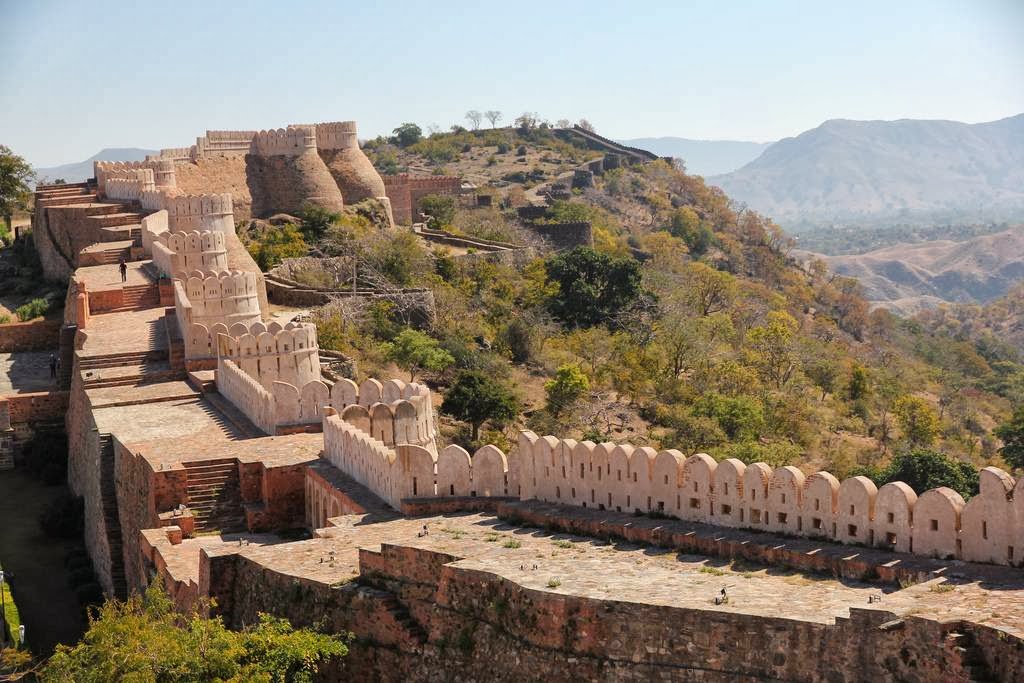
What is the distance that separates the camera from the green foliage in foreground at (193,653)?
1202 centimetres

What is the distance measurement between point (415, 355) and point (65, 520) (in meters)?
14.3

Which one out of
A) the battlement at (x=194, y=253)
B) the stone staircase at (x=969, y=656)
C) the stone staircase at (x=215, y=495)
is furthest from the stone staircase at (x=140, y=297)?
the stone staircase at (x=969, y=656)

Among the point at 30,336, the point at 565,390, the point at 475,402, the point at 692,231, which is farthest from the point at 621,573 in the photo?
the point at 692,231

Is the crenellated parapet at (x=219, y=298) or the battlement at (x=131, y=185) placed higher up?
the battlement at (x=131, y=185)

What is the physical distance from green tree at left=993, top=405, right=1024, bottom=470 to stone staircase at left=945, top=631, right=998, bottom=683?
27.7 meters

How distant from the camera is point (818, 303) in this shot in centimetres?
7869

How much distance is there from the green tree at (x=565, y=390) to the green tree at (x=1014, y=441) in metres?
11.0

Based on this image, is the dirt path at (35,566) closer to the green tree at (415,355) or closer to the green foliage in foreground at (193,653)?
the green foliage in foreground at (193,653)

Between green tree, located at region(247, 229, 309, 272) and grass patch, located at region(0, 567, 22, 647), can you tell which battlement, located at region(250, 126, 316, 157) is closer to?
green tree, located at region(247, 229, 309, 272)

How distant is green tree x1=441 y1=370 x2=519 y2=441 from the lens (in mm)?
32469

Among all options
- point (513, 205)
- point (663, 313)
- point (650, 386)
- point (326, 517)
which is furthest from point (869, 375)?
point (326, 517)

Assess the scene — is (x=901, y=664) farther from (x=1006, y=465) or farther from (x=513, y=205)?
(x=513, y=205)

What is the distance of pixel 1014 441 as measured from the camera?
38.1 meters

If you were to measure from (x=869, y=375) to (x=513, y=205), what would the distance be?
82.0 ft
